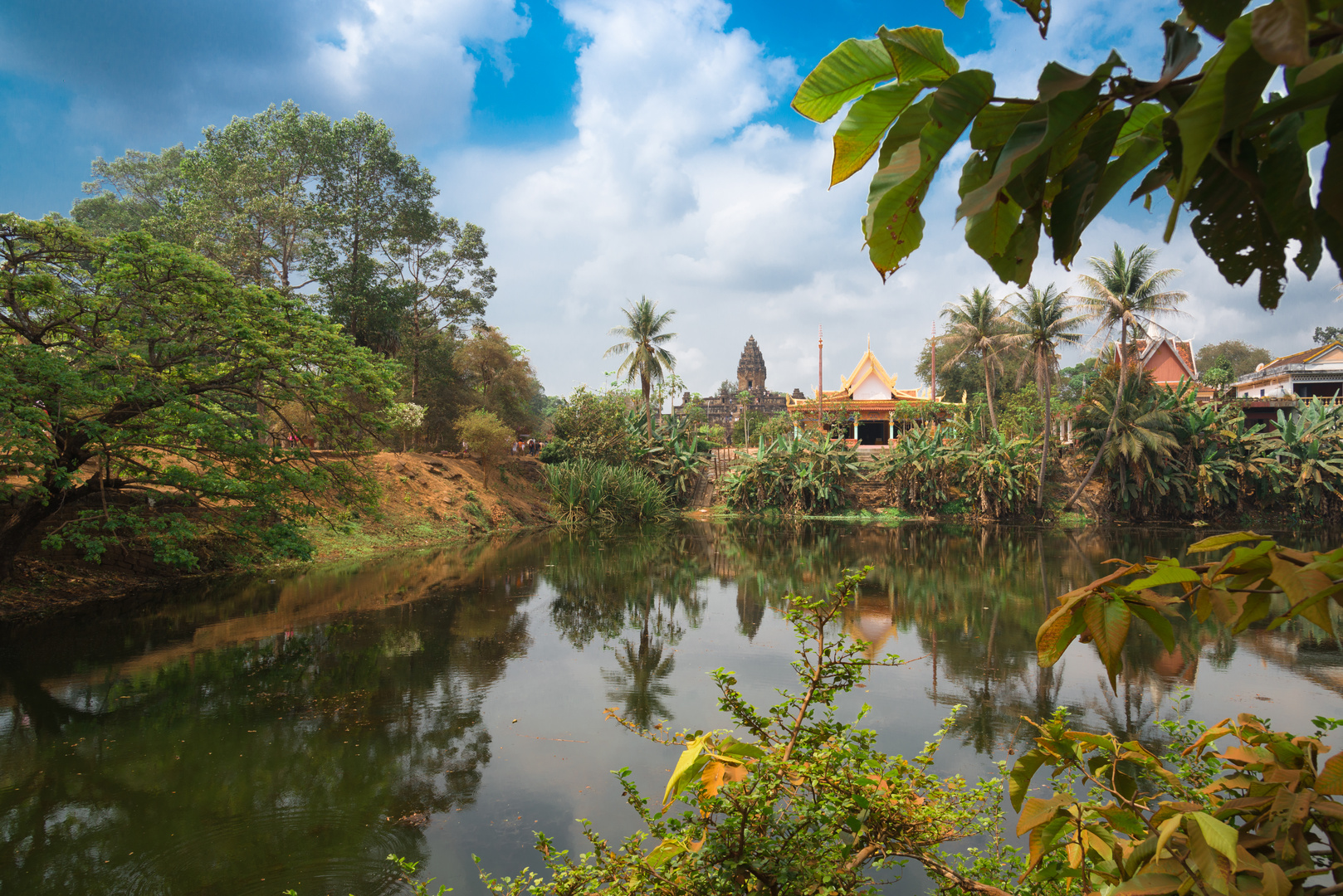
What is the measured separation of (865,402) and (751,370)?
22.3 metres

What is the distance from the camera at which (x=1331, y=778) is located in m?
0.92

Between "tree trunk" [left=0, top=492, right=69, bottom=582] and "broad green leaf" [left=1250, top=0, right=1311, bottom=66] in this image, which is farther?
"tree trunk" [left=0, top=492, right=69, bottom=582]

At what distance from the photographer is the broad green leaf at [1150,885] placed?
2.91 feet

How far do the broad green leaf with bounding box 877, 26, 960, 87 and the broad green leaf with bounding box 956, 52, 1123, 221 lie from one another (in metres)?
0.14

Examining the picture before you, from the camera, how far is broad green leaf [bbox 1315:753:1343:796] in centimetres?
92

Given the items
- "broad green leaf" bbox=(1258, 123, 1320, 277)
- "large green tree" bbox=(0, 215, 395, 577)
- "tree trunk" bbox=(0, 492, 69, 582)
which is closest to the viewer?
"broad green leaf" bbox=(1258, 123, 1320, 277)

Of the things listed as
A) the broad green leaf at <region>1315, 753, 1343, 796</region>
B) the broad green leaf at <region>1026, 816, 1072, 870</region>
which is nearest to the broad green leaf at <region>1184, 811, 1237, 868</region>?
the broad green leaf at <region>1315, 753, 1343, 796</region>

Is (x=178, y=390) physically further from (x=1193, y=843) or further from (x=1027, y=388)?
(x=1027, y=388)

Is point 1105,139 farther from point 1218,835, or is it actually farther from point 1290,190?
point 1218,835

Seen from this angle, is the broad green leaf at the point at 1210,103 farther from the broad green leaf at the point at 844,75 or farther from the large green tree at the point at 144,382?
the large green tree at the point at 144,382

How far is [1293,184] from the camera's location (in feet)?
2.11

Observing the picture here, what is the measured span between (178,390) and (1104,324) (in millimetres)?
20846

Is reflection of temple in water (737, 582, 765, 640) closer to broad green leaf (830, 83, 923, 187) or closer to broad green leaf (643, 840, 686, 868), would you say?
broad green leaf (643, 840, 686, 868)

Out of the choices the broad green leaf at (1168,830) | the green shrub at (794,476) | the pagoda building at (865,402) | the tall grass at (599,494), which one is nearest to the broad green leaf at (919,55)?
the broad green leaf at (1168,830)
